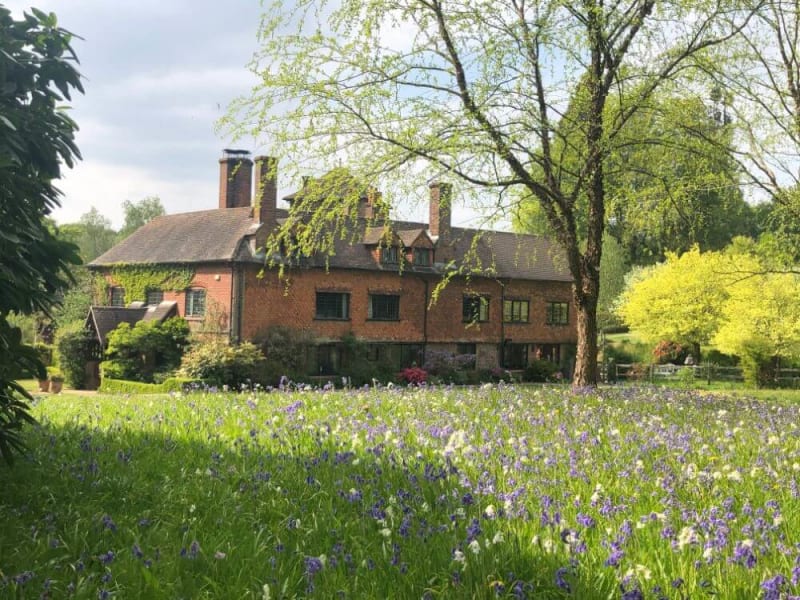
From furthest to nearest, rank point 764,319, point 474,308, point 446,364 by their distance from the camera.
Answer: point 474,308 → point 446,364 → point 764,319

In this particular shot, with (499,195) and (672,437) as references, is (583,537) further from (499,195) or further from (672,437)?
(499,195)

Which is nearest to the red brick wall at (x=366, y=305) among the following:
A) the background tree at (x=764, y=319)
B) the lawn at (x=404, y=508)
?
the background tree at (x=764, y=319)

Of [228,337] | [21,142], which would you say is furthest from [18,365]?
[228,337]

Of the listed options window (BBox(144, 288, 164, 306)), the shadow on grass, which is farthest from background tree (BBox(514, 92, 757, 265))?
window (BBox(144, 288, 164, 306))

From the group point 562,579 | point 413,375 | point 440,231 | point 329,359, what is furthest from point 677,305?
point 562,579

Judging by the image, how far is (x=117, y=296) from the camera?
131 feet

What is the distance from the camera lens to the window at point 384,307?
3762cm

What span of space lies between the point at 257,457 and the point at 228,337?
Result: 2616 centimetres

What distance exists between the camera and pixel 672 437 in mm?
8094

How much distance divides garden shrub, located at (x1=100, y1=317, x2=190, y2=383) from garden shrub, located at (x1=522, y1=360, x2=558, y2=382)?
18.6m

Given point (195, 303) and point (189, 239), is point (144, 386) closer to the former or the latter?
point (195, 303)

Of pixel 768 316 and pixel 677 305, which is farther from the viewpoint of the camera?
pixel 677 305

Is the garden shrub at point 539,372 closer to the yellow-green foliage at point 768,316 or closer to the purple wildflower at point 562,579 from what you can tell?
the yellow-green foliage at point 768,316

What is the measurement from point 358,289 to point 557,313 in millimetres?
14596
